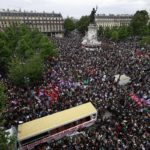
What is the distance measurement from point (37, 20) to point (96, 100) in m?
112

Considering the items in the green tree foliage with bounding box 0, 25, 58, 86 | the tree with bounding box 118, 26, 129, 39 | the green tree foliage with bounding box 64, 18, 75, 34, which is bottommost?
the green tree foliage with bounding box 64, 18, 75, 34

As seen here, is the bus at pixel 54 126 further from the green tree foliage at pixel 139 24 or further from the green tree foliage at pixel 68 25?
the green tree foliage at pixel 68 25

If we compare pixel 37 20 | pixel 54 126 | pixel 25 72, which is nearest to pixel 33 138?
pixel 54 126

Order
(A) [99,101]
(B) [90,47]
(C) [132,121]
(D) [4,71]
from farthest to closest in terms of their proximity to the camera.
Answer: (B) [90,47]
(D) [4,71]
(A) [99,101]
(C) [132,121]

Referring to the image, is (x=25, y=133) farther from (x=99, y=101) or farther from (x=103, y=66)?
(x=103, y=66)

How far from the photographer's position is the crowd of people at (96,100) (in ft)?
66.5

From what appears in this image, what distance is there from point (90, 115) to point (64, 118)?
2413mm

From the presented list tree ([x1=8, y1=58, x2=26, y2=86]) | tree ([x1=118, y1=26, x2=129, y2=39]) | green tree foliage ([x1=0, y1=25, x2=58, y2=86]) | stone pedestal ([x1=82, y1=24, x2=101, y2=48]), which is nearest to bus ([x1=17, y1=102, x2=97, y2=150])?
green tree foliage ([x1=0, y1=25, x2=58, y2=86])

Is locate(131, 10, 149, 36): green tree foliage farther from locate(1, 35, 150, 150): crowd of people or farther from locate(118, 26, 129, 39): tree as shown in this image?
locate(1, 35, 150, 150): crowd of people

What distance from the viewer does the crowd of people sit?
2027cm

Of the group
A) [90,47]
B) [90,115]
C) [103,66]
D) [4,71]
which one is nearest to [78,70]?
[103,66]

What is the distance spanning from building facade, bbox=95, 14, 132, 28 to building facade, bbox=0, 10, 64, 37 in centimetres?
→ 2458

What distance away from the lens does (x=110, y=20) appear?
536ft

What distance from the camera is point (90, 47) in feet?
211
